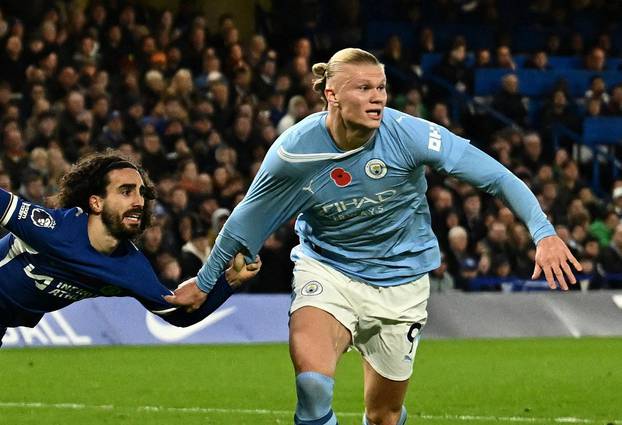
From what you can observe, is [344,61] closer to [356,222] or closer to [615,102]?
[356,222]

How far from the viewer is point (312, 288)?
7.29m

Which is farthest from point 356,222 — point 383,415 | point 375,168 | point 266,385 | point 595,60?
point 595,60

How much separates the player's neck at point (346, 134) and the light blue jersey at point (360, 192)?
0.03 m

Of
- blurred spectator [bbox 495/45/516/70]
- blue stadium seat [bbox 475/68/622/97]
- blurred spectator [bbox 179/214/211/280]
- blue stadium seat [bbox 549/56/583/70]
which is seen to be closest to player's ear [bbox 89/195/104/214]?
blurred spectator [bbox 179/214/211/280]

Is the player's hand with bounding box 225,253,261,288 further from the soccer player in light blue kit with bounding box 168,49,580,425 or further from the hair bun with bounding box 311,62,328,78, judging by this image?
the hair bun with bounding box 311,62,328,78

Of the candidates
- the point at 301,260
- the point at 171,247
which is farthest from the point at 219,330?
the point at 301,260

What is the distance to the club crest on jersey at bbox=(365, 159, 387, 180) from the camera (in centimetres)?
714

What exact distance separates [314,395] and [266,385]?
5280mm

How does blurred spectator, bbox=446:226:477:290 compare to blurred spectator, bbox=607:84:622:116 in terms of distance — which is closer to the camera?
blurred spectator, bbox=446:226:477:290

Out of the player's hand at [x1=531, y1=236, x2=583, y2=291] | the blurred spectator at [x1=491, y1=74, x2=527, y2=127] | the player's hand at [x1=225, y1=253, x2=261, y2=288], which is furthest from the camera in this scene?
the blurred spectator at [x1=491, y1=74, x2=527, y2=127]

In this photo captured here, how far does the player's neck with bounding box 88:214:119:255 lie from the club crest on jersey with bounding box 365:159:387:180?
1341 mm

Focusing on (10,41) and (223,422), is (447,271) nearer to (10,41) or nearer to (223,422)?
(10,41)

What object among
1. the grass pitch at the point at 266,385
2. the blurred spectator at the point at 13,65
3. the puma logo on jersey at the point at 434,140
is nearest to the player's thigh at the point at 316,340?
the puma logo on jersey at the point at 434,140

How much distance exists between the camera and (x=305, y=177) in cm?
714
